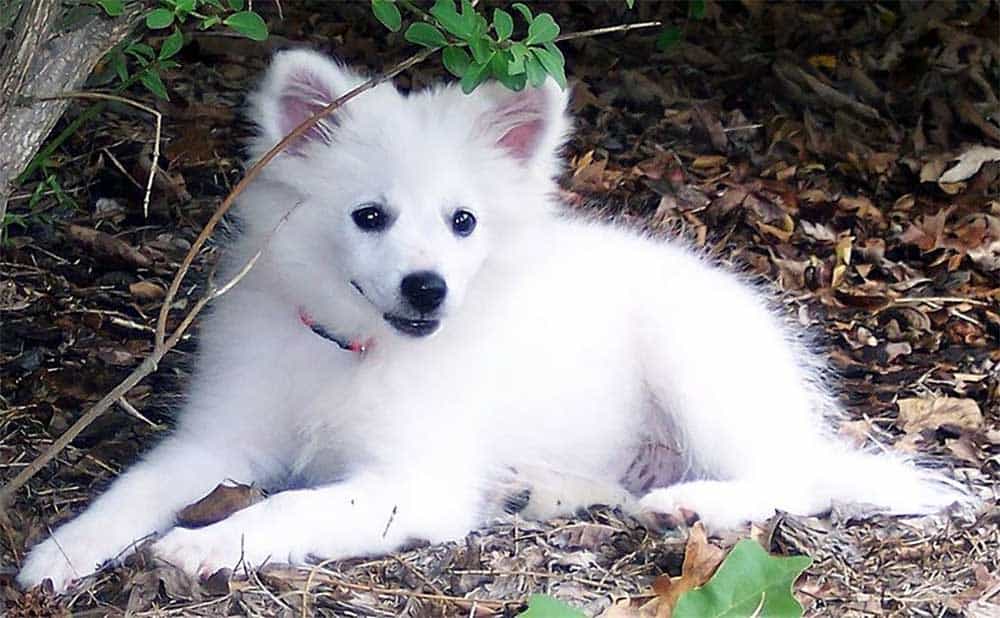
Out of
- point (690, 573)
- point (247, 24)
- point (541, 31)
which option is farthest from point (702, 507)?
point (247, 24)

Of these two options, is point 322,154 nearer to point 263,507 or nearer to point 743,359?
point 263,507

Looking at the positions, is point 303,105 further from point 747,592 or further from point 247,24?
point 747,592

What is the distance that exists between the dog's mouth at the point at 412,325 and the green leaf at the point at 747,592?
876mm

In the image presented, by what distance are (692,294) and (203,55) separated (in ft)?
10.1

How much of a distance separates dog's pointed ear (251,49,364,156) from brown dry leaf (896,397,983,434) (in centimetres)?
184

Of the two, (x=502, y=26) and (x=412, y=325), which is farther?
(x=412, y=325)

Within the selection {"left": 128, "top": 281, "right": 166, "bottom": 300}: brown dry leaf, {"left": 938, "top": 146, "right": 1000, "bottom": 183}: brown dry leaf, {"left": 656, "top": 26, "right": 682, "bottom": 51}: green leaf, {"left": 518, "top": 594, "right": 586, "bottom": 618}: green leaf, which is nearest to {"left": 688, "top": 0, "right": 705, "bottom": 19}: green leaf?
{"left": 656, "top": 26, "right": 682, "bottom": 51}: green leaf

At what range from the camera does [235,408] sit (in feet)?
11.4

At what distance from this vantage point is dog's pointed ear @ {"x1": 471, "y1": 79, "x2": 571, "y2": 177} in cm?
338

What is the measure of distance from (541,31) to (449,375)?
100 centimetres

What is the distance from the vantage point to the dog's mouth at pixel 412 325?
10.4ft

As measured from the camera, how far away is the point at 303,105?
331 cm

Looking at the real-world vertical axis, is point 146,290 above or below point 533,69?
below

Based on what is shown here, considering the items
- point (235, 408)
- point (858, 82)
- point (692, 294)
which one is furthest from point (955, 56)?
point (235, 408)
